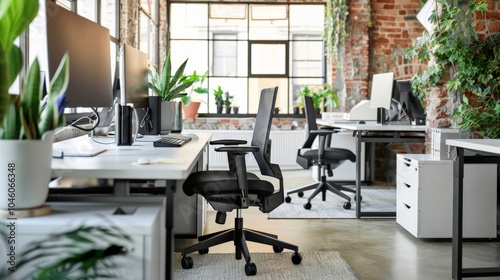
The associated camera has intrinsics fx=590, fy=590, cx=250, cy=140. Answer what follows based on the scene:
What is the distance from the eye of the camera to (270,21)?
867 centimetres

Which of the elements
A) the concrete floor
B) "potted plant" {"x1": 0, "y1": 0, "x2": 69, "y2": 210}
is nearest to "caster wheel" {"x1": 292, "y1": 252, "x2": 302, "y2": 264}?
the concrete floor

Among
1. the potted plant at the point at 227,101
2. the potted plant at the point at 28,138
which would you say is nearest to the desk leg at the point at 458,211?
the potted plant at the point at 28,138

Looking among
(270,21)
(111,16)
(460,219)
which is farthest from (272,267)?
(270,21)

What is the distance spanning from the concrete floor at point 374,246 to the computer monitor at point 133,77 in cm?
104

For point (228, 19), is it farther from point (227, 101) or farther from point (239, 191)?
point (239, 191)

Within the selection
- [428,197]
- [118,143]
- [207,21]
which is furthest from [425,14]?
[207,21]

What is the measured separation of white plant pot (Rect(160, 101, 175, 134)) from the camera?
3.88 m

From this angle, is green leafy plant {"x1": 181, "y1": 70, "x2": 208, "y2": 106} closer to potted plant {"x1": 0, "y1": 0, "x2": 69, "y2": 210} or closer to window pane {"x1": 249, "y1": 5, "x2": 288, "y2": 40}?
window pane {"x1": 249, "y1": 5, "x2": 288, "y2": 40}

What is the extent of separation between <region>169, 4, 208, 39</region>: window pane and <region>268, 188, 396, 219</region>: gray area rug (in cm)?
349

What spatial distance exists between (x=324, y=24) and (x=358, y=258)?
5.50 m

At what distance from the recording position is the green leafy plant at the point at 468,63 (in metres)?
4.16

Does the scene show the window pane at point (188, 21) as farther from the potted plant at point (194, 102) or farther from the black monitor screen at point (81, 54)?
the black monitor screen at point (81, 54)

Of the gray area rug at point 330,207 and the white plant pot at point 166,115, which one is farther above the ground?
the white plant pot at point 166,115

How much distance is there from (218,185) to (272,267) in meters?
0.59
